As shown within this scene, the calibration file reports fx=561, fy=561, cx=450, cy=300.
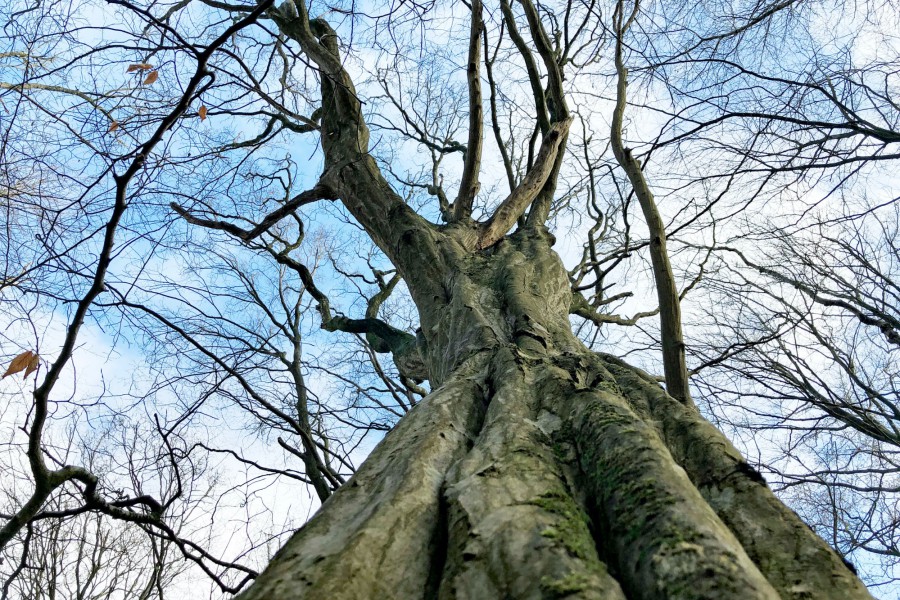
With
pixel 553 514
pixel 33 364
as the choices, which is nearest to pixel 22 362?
pixel 33 364

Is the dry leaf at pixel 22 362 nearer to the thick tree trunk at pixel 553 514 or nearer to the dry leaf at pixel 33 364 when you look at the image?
the dry leaf at pixel 33 364

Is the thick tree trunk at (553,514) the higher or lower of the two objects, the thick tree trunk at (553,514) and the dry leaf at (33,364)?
the lower

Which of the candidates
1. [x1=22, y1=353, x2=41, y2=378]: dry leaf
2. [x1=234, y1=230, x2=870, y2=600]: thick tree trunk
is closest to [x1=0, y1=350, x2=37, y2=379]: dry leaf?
[x1=22, y1=353, x2=41, y2=378]: dry leaf

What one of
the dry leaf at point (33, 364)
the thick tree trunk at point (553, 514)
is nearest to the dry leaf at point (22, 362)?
the dry leaf at point (33, 364)

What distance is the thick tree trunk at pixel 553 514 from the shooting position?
40.9 inches

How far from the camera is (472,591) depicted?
41.5 inches

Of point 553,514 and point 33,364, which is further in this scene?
point 33,364

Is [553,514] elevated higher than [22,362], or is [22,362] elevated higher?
[22,362]

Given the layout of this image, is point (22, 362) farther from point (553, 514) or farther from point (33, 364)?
point (553, 514)

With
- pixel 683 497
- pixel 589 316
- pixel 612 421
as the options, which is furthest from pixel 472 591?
pixel 589 316

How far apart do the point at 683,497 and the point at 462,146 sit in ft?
23.3

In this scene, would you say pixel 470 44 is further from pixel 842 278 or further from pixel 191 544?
pixel 191 544

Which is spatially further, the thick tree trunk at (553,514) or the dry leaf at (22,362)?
the dry leaf at (22,362)

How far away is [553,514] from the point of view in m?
1.25
